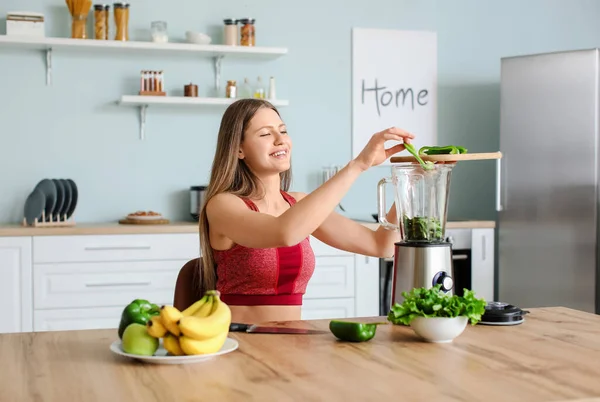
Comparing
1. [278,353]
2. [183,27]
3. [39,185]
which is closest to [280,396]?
[278,353]

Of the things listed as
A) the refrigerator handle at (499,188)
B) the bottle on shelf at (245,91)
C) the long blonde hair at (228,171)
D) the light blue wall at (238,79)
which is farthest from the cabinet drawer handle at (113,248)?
the refrigerator handle at (499,188)

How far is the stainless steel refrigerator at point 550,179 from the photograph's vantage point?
438 cm

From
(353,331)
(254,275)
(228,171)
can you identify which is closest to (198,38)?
(228,171)

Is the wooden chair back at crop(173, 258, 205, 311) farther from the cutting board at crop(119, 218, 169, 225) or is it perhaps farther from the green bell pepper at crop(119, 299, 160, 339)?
the cutting board at crop(119, 218, 169, 225)

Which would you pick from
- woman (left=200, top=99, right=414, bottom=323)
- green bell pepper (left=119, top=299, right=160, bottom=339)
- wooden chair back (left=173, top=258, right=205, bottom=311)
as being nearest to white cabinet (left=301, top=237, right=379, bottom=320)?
woman (left=200, top=99, right=414, bottom=323)

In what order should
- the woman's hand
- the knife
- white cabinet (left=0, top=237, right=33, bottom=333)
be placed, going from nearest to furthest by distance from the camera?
1. the knife
2. the woman's hand
3. white cabinet (left=0, top=237, right=33, bottom=333)

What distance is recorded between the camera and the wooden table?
139 centimetres

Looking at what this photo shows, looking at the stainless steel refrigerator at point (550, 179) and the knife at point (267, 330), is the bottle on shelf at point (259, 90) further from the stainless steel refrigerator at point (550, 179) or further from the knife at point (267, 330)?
the knife at point (267, 330)

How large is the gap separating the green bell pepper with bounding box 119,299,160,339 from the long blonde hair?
668 mm

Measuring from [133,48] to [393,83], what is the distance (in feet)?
4.96

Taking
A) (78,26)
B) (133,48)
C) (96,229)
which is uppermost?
(78,26)

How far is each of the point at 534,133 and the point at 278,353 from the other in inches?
123

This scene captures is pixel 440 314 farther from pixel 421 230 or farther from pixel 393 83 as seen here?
pixel 393 83

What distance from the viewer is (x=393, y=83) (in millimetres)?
4961
